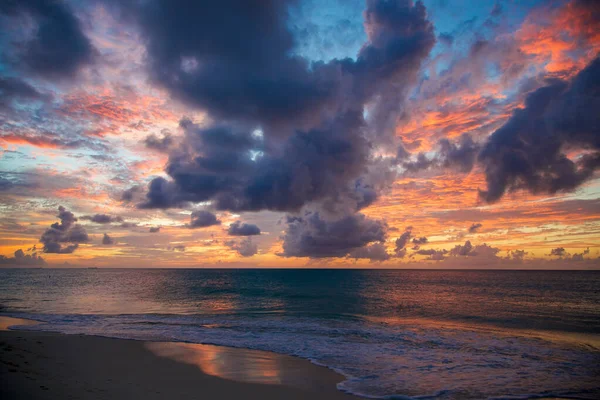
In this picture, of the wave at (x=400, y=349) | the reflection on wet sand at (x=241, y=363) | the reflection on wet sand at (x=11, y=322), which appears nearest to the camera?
the wave at (x=400, y=349)

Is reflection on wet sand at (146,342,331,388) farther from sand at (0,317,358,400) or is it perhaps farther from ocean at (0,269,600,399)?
ocean at (0,269,600,399)

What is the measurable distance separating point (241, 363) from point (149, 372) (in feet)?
13.1

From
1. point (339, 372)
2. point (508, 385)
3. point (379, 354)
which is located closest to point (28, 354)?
point (339, 372)

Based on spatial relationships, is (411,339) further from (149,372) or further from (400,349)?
(149,372)

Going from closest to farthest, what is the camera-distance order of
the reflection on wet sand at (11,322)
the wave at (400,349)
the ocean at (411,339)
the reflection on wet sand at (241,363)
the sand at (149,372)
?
the sand at (149,372)
the wave at (400,349)
the reflection on wet sand at (241,363)
the ocean at (411,339)
the reflection on wet sand at (11,322)

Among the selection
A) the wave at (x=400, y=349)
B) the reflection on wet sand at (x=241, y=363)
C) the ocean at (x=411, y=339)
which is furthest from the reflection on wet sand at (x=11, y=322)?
the reflection on wet sand at (x=241, y=363)

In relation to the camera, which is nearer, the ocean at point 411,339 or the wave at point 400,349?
the wave at point 400,349

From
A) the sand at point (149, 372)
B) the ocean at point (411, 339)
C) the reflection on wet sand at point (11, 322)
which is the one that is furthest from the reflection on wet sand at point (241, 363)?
the reflection on wet sand at point (11, 322)

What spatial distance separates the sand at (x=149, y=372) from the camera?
37.0 feet

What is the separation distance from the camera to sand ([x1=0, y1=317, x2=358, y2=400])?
37.0ft

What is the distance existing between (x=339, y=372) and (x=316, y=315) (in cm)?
1911

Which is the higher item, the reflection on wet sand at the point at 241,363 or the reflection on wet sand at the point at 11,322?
the reflection on wet sand at the point at 241,363

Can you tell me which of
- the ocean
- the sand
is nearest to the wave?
the ocean

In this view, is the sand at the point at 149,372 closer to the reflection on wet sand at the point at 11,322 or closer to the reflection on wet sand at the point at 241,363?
the reflection on wet sand at the point at 241,363
